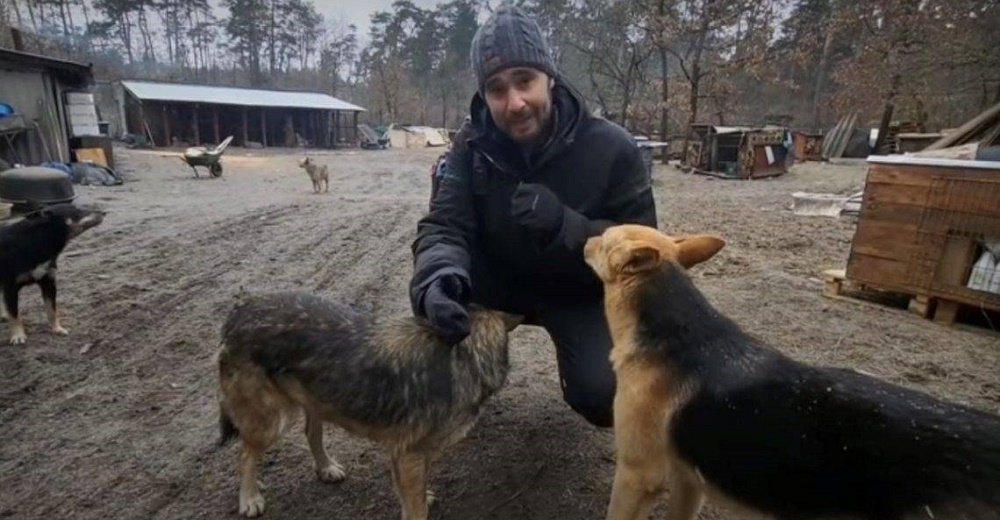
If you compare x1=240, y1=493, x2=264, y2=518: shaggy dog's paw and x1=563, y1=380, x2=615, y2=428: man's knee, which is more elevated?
x1=563, y1=380, x2=615, y2=428: man's knee

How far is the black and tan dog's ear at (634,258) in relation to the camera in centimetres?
192

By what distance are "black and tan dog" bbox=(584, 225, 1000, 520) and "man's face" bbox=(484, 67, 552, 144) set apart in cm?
84

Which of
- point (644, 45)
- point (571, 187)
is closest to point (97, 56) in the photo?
point (644, 45)

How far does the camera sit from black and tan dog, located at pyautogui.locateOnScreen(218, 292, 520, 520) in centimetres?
210

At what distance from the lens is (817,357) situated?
394 cm

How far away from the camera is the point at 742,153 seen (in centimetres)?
1702

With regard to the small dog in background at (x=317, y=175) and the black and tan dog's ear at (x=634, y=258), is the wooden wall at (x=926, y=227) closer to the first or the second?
the black and tan dog's ear at (x=634, y=258)

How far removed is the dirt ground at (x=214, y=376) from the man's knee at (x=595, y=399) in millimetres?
311

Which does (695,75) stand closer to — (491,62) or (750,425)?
(491,62)

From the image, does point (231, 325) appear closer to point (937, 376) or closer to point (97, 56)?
point (937, 376)

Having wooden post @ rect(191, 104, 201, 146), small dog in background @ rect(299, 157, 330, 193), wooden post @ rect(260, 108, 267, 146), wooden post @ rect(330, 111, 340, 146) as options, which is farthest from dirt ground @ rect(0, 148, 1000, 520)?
wooden post @ rect(330, 111, 340, 146)

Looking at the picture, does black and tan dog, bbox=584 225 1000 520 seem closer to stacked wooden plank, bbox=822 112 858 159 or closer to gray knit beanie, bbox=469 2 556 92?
gray knit beanie, bbox=469 2 556 92

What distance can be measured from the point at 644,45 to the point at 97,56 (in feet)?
151

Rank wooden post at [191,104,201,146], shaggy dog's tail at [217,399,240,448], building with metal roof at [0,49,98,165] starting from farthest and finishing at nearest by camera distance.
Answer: wooden post at [191,104,201,146] < building with metal roof at [0,49,98,165] < shaggy dog's tail at [217,399,240,448]
